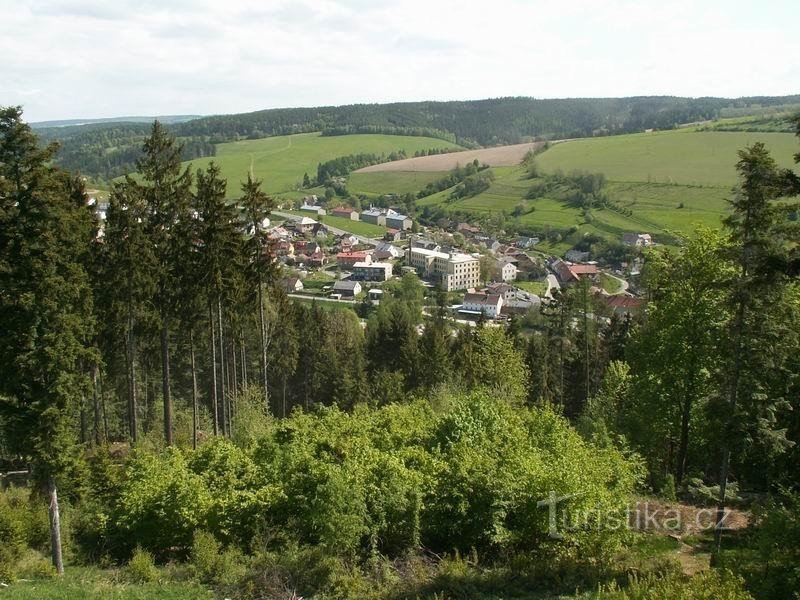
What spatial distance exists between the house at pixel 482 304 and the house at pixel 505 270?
17023 mm

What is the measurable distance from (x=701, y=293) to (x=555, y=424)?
265 inches

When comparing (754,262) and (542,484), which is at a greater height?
(754,262)

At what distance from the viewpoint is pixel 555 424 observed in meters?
17.7

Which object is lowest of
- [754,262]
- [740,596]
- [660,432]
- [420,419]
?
[660,432]

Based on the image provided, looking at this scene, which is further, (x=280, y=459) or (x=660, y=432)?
(x=660, y=432)

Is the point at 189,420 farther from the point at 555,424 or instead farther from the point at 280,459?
the point at 555,424

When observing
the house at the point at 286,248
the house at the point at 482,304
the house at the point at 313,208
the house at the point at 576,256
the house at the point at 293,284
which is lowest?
the house at the point at 482,304

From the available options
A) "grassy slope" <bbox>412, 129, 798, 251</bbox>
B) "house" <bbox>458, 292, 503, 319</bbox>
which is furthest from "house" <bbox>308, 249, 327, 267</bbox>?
"grassy slope" <bbox>412, 129, 798, 251</bbox>

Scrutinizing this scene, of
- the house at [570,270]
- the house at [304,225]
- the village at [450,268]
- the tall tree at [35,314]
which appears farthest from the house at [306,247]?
the tall tree at [35,314]

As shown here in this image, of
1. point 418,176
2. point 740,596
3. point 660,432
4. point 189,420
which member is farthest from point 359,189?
point 740,596

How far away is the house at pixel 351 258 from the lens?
110 m

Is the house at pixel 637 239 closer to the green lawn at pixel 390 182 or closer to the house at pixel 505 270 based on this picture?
the house at pixel 505 270

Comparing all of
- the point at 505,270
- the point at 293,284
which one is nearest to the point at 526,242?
the point at 505,270

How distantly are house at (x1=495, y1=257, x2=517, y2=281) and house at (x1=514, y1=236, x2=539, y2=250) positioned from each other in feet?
41.7
